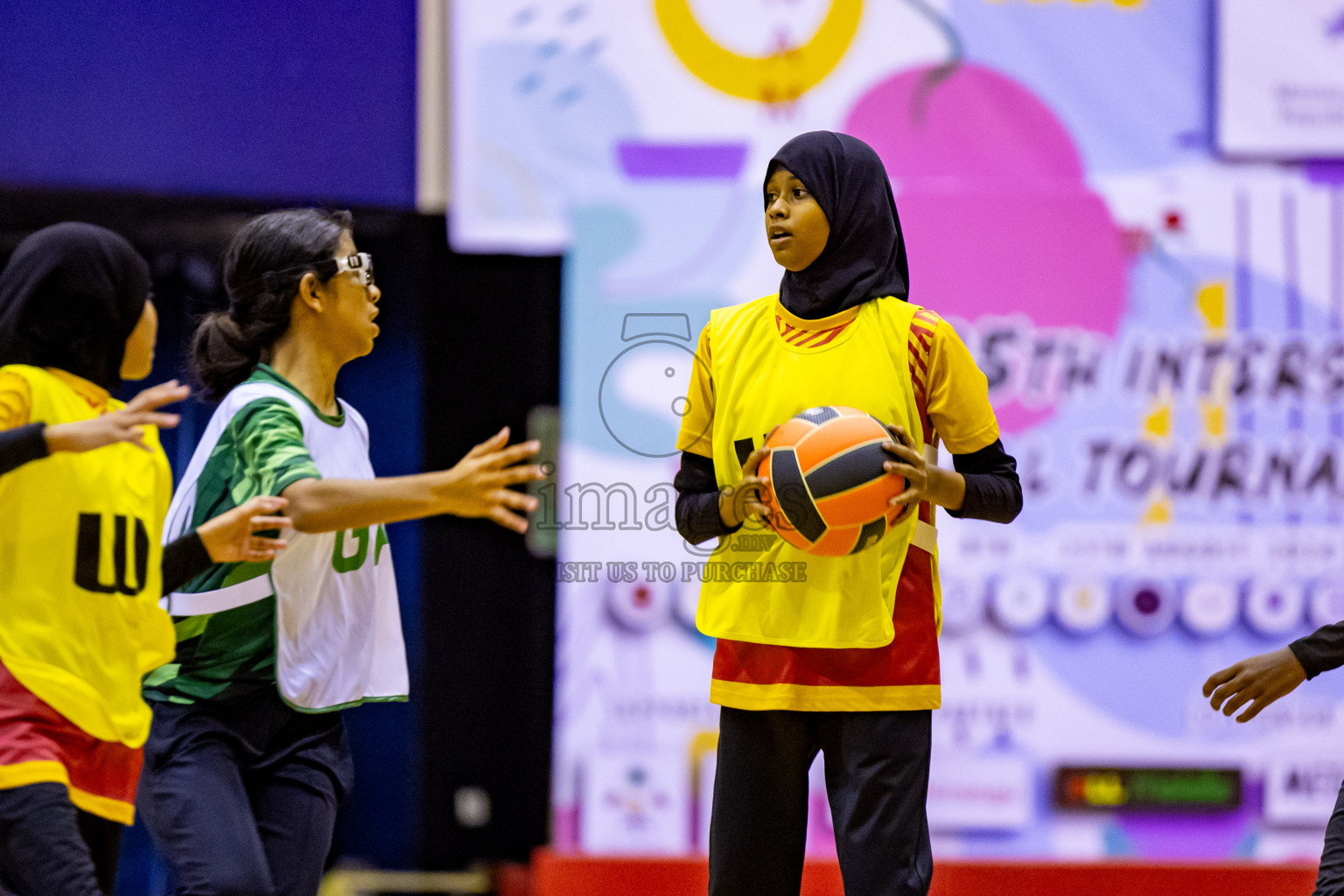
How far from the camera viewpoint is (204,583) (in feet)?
9.36

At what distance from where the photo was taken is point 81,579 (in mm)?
2912

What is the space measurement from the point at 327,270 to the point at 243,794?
1112 mm

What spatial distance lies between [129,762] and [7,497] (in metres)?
0.61

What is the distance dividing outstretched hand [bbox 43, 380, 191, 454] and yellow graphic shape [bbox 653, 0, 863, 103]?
2.88m

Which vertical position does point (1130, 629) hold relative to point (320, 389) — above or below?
below

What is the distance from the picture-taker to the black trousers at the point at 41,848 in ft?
8.57

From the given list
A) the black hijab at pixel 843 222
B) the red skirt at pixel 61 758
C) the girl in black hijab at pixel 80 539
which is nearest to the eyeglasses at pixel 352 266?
the girl in black hijab at pixel 80 539

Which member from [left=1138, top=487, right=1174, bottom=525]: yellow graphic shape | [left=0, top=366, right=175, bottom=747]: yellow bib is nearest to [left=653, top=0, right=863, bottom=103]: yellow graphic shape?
[left=1138, top=487, right=1174, bottom=525]: yellow graphic shape

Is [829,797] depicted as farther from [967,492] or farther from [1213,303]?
[1213,303]

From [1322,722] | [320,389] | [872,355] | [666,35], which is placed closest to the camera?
[872,355]

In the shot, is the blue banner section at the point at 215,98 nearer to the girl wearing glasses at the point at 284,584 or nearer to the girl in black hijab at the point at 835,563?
the girl wearing glasses at the point at 284,584

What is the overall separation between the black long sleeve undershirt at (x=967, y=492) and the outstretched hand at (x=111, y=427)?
1018 millimetres

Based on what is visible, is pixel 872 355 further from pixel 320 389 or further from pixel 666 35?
pixel 666 35

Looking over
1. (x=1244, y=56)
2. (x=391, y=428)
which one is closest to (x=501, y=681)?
(x=391, y=428)
